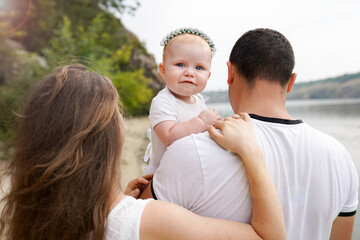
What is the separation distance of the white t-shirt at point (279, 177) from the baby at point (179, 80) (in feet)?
1.73

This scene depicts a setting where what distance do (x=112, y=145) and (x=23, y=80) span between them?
9782 millimetres

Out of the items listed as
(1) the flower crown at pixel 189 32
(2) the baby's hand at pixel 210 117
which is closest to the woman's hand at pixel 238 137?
(2) the baby's hand at pixel 210 117

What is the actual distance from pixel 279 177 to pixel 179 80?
947 millimetres

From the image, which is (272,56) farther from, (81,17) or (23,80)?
(81,17)

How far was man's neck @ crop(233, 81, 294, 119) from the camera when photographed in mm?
1447

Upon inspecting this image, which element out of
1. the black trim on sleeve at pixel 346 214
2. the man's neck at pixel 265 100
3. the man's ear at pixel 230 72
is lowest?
the black trim on sleeve at pixel 346 214

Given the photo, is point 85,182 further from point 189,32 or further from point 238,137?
point 189,32

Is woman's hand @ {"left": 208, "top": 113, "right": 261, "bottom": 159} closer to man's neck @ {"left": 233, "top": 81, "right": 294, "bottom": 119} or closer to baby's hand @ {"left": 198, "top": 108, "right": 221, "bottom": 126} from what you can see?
man's neck @ {"left": 233, "top": 81, "right": 294, "bottom": 119}

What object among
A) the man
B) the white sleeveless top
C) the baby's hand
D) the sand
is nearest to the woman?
the white sleeveless top

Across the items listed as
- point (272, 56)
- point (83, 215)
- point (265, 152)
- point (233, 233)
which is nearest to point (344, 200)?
point (265, 152)

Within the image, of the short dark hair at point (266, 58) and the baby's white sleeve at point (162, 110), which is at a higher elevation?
the short dark hair at point (266, 58)

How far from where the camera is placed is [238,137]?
4.07ft

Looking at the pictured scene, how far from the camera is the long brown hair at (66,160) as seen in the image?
43.3 inches

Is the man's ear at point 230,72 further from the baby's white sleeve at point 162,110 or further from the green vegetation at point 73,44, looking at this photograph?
the green vegetation at point 73,44
